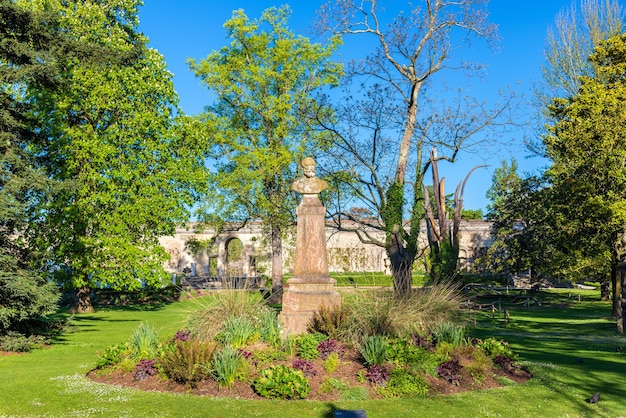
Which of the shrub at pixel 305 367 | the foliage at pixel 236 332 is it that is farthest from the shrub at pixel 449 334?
the foliage at pixel 236 332

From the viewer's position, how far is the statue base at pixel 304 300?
39.2ft

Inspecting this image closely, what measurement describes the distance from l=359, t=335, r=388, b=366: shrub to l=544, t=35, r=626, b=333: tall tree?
11.3 m

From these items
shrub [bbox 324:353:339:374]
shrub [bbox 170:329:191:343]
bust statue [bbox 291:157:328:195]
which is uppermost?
bust statue [bbox 291:157:328:195]

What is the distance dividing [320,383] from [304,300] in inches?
131

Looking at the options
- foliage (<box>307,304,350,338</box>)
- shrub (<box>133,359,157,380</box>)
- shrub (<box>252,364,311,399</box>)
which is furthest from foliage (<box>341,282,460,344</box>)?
shrub (<box>133,359,157,380</box>)

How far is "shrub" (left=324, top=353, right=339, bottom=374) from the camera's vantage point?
9.30 metres

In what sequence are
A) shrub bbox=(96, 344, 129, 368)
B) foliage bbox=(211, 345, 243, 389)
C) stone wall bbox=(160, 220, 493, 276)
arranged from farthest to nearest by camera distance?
1. stone wall bbox=(160, 220, 493, 276)
2. shrub bbox=(96, 344, 129, 368)
3. foliage bbox=(211, 345, 243, 389)

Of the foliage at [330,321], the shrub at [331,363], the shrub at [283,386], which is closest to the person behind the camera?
the shrub at [283,386]

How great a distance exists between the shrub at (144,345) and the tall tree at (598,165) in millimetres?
13971

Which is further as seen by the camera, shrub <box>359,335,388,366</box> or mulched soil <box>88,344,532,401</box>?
shrub <box>359,335,388,366</box>

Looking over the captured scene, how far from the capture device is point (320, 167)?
21.9 m

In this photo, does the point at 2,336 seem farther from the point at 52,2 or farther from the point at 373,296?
the point at 52,2

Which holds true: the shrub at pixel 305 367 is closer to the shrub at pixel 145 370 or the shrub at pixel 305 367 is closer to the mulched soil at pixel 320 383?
the mulched soil at pixel 320 383

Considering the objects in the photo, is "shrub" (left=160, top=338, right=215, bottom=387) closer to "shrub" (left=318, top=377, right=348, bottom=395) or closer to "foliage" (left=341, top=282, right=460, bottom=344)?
"shrub" (left=318, top=377, right=348, bottom=395)
